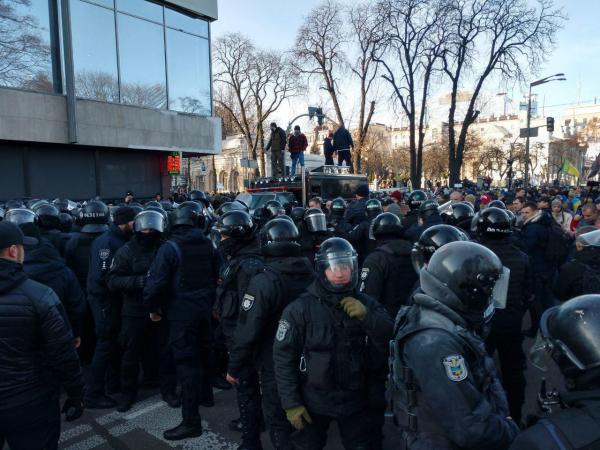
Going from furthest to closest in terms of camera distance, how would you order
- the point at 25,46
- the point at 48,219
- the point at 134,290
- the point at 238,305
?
1. the point at 25,46
2. the point at 48,219
3. the point at 134,290
4. the point at 238,305

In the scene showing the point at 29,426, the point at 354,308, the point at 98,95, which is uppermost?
the point at 98,95

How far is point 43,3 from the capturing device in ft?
58.0

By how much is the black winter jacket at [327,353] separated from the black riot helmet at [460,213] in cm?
442

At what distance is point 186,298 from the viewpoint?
4375 millimetres

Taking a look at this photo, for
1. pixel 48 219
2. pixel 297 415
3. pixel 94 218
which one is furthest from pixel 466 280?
pixel 48 219

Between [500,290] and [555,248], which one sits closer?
[500,290]

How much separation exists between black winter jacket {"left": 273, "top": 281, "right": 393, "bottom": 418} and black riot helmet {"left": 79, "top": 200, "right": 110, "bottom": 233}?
142 inches

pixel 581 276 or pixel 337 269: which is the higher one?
pixel 337 269

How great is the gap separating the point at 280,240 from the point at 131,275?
203cm

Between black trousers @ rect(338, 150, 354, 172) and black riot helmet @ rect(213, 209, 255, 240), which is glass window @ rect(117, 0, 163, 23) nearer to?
black trousers @ rect(338, 150, 354, 172)

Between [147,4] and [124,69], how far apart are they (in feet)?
10.6

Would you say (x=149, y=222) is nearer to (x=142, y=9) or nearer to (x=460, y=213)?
(x=460, y=213)

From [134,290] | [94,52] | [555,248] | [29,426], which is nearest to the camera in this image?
[29,426]

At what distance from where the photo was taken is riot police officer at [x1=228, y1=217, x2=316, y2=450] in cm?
324
